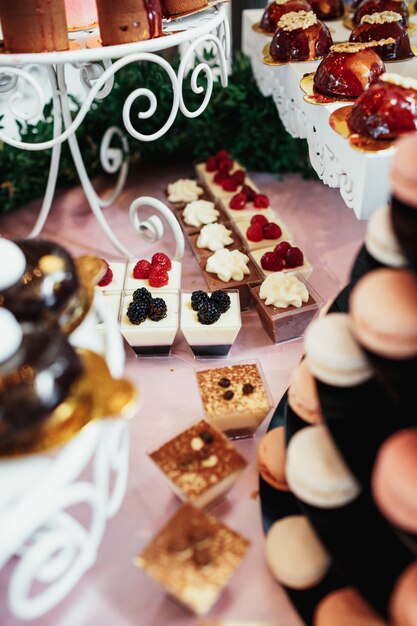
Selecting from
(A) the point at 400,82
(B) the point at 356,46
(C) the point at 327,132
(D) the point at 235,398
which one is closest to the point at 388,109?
(A) the point at 400,82

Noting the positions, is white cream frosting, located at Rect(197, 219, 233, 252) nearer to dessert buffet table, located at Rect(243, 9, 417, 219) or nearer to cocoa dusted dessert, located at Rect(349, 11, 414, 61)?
dessert buffet table, located at Rect(243, 9, 417, 219)

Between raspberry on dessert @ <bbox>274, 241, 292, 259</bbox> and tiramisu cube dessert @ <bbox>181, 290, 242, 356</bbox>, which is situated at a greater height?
raspberry on dessert @ <bbox>274, 241, 292, 259</bbox>

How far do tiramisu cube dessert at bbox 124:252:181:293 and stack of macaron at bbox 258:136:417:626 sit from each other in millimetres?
785

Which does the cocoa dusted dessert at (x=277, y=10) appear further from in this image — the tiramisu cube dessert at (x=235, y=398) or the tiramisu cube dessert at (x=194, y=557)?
the tiramisu cube dessert at (x=194, y=557)

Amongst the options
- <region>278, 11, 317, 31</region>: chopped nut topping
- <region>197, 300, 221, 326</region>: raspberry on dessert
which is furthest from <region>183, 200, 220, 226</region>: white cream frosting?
<region>278, 11, 317, 31</region>: chopped nut topping

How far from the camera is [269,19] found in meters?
2.29

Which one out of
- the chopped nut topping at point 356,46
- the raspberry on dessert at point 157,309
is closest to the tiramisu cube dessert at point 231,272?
the raspberry on dessert at point 157,309

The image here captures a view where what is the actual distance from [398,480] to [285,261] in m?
1.14

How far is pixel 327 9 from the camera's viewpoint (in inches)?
96.4

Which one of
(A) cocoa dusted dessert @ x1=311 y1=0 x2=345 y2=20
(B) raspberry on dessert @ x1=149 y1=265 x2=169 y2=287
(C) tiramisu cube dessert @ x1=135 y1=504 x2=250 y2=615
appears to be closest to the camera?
(C) tiramisu cube dessert @ x1=135 y1=504 x2=250 y2=615

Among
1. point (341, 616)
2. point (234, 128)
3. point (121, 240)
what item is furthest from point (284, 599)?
point (234, 128)

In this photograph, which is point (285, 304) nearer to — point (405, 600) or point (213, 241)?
point (213, 241)

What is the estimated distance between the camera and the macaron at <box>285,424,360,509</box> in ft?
3.54

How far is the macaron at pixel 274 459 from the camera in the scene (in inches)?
53.7
